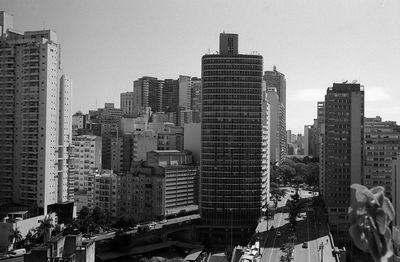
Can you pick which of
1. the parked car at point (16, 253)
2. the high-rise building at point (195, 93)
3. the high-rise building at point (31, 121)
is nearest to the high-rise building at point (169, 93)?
the high-rise building at point (195, 93)

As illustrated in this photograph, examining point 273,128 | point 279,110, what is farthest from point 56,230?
point 279,110

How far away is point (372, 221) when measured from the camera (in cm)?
409

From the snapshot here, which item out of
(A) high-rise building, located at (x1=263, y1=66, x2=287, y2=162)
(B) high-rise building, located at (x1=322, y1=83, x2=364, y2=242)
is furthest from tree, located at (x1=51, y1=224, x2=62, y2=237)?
(A) high-rise building, located at (x1=263, y1=66, x2=287, y2=162)

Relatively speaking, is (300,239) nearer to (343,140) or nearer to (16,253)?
(343,140)

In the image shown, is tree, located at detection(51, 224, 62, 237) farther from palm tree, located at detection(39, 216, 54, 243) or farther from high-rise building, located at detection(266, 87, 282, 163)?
high-rise building, located at detection(266, 87, 282, 163)

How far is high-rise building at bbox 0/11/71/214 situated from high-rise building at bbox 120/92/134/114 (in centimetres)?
8228

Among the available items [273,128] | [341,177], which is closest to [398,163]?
[341,177]

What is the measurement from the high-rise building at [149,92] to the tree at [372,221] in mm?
122939

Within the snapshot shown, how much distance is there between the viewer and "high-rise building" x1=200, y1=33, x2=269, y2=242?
54719 mm

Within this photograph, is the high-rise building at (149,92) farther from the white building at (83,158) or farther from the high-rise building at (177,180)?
the high-rise building at (177,180)

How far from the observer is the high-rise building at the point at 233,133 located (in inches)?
2154

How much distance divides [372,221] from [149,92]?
12380 cm

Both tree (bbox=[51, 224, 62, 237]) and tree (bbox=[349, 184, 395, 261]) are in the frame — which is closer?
tree (bbox=[349, 184, 395, 261])

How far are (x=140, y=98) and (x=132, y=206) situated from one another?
73.2 metres
